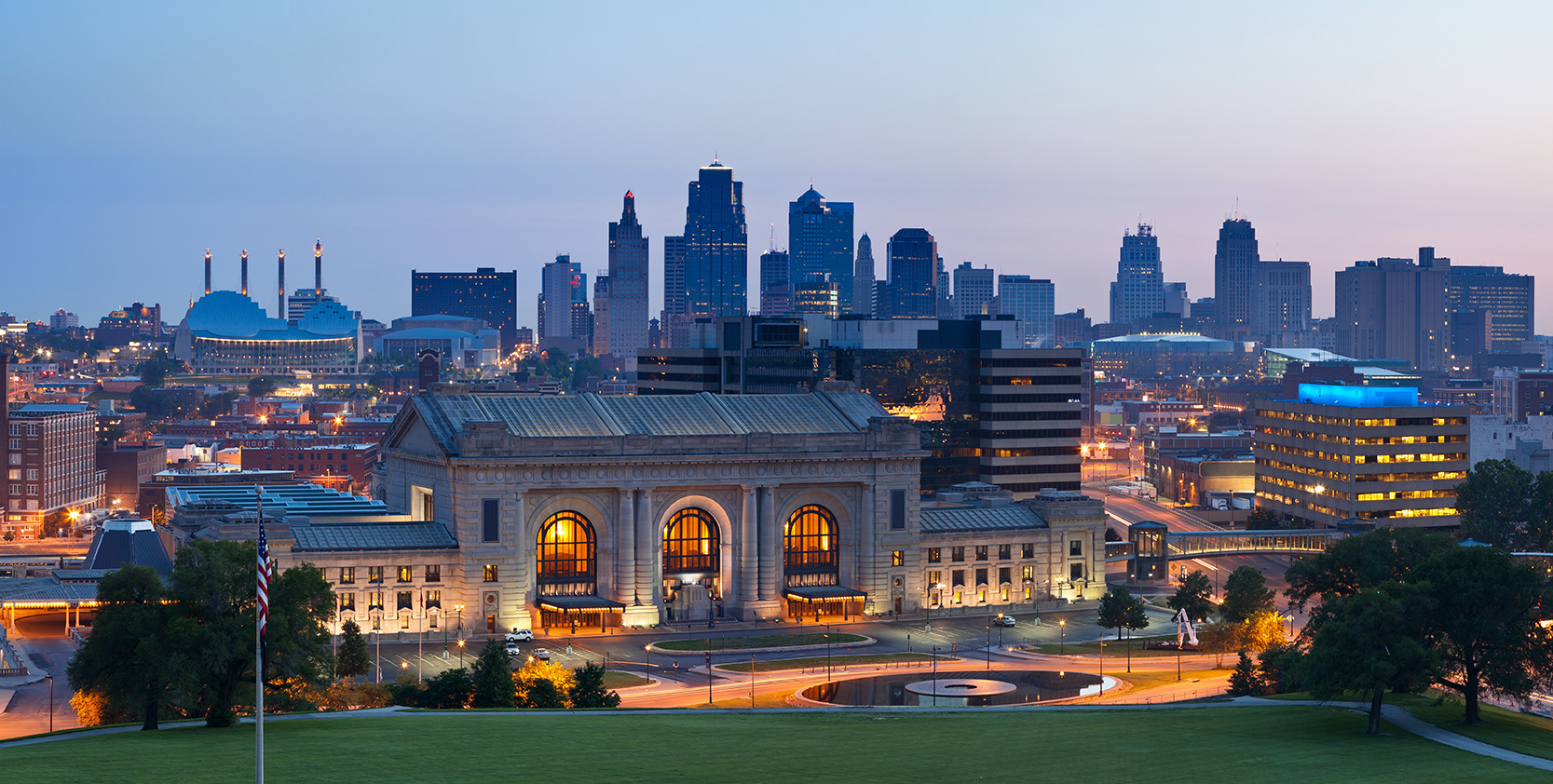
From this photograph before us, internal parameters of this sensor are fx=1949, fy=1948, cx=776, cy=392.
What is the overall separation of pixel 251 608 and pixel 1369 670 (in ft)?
183

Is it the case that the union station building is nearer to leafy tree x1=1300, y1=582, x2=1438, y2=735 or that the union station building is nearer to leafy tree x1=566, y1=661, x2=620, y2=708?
leafy tree x1=566, y1=661, x2=620, y2=708

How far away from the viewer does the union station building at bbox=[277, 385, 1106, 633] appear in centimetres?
15450

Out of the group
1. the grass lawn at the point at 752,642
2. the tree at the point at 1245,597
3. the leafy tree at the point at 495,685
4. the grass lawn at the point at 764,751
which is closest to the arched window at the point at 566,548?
the grass lawn at the point at 752,642

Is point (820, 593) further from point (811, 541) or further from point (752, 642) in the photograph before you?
point (752, 642)

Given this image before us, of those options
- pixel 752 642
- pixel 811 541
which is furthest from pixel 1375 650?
pixel 811 541

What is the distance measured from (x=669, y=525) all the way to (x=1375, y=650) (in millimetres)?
75666

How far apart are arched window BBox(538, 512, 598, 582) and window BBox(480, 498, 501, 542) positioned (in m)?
4.88

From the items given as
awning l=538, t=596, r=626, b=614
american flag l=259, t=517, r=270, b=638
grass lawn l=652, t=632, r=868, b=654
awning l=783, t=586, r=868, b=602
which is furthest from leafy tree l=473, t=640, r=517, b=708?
awning l=783, t=586, r=868, b=602

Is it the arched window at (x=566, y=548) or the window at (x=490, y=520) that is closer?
the window at (x=490, y=520)

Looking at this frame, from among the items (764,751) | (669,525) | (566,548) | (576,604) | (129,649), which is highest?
(669,525)

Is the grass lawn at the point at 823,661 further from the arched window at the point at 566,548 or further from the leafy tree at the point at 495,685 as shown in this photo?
the leafy tree at the point at 495,685

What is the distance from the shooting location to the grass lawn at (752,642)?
148625 millimetres

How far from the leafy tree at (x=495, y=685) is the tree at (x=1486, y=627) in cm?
4982

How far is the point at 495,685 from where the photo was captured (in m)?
108
